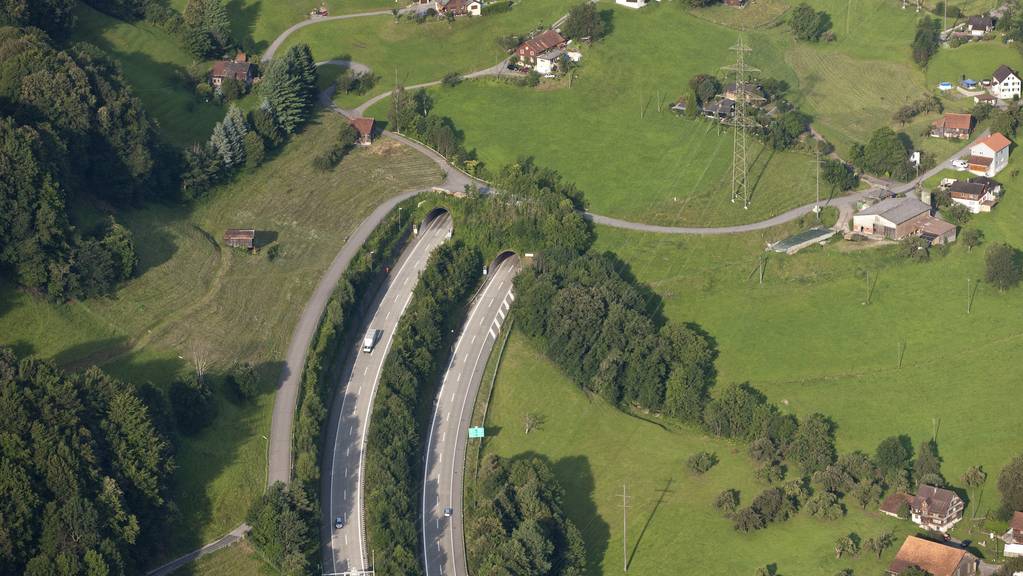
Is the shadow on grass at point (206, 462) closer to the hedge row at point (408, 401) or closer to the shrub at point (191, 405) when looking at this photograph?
the shrub at point (191, 405)

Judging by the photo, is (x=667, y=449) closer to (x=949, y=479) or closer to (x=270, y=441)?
(x=949, y=479)

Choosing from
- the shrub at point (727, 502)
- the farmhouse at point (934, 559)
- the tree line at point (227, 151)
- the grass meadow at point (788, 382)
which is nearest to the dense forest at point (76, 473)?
the grass meadow at point (788, 382)

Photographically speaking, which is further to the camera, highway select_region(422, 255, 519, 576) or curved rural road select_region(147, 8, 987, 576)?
curved rural road select_region(147, 8, 987, 576)

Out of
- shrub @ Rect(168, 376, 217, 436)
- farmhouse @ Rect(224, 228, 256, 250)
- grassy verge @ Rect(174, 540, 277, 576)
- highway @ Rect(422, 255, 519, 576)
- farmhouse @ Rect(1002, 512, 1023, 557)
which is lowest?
farmhouse @ Rect(1002, 512, 1023, 557)

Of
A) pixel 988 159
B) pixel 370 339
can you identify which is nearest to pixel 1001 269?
pixel 988 159

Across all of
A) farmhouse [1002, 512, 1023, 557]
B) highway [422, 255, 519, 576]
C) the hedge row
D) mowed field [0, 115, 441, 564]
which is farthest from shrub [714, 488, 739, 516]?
mowed field [0, 115, 441, 564]

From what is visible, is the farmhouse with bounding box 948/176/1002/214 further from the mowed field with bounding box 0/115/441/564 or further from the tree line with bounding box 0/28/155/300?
the tree line with bounding box 0/28/155/300

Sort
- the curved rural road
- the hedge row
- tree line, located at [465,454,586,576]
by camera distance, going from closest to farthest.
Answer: tree line, located at [465,454,586,576] < the hedge row < the curved rural road
